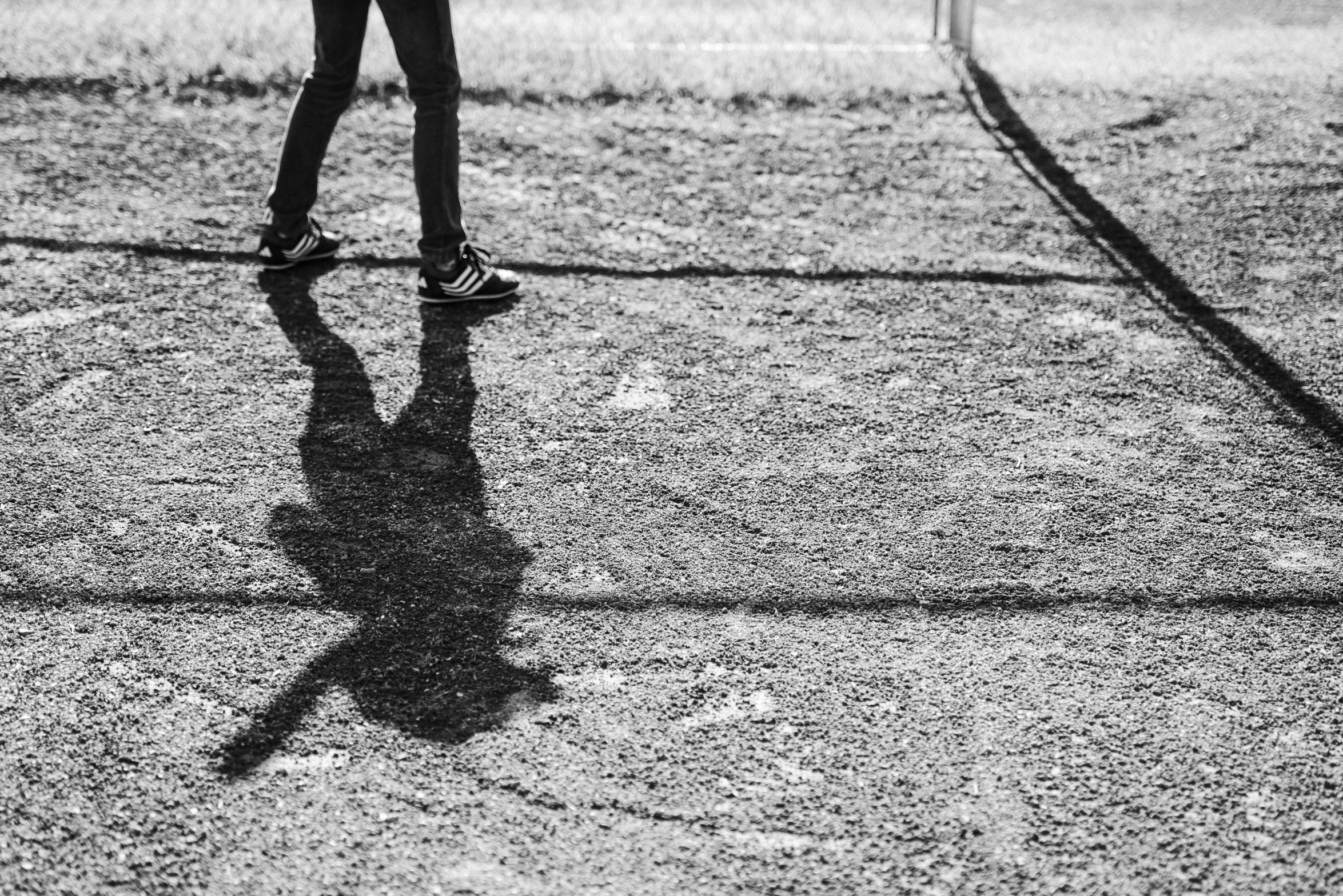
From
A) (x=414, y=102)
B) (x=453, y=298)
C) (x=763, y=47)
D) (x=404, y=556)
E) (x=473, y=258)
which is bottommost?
(x=404, y=556)

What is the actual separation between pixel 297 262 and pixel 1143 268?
3.25m

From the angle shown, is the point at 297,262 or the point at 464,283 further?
the point at 297,262

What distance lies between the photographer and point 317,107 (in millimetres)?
4633

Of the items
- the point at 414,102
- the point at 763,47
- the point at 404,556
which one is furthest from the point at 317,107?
the point at 763,47

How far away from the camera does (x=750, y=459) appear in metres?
3.74

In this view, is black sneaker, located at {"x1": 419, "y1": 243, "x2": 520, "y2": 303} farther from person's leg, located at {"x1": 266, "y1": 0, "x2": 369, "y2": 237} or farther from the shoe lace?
person's leg, located at {"x1": 266, "y1": 0, "x2": 369, "y2": 237}

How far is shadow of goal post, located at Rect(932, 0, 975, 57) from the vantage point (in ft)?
24.7

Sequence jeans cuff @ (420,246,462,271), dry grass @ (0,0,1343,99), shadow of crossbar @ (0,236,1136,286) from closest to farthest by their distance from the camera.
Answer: jeans cuff @ (420,246,462,271), shadow of crossbar @ (0,236,1136,286), dry grass @ (0,0,1343,99)

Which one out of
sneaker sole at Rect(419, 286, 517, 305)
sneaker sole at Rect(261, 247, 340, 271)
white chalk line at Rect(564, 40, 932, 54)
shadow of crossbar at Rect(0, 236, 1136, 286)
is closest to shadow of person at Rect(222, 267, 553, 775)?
sneaker sole at Rect(419, 286, 517, 305)

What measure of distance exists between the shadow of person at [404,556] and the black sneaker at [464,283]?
23 cm

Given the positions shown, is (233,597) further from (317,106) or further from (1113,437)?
(1113,437)

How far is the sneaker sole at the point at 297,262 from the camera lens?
4918mm

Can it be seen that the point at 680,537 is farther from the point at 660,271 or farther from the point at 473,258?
the point at 660,271

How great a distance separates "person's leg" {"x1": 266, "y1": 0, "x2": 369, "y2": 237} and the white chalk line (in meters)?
3.09
